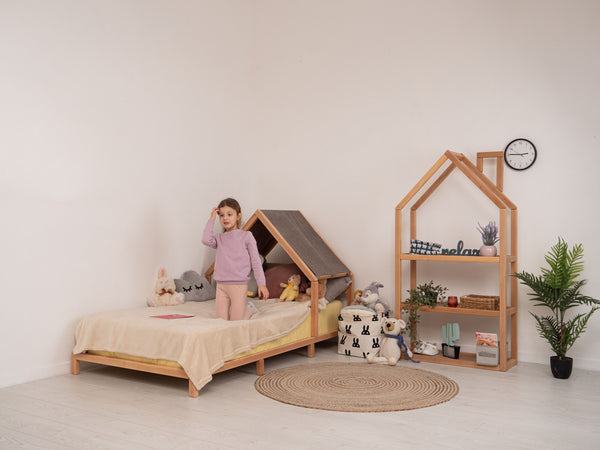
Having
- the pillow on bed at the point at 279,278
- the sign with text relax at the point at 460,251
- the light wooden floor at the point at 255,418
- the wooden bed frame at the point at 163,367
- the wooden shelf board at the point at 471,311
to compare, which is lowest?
the light wooden floor at the point at 255,418

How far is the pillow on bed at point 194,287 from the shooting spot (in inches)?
184

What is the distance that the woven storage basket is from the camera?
13.9ft

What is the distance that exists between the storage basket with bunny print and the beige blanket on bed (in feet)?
2.03

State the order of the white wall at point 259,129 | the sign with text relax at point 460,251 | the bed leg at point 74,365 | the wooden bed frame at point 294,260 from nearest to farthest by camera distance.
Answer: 1. the wooden bed frame at point 294,260
2. the white wall at point 259,129
3. the bed leg at point 74,365
4. the sign with text relax at point 460,251

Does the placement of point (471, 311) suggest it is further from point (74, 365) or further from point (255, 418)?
point (74, 365)

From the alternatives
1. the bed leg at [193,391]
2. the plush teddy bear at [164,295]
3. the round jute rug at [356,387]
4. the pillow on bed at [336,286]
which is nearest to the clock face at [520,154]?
the pillow on bed at [336,286]

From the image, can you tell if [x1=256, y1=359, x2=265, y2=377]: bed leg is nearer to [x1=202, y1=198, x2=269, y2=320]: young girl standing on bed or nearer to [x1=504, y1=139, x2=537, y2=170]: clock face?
[x1=202, y1=198, x2=269, y2=320]: young girl standing on bed

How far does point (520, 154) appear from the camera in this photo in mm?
4527

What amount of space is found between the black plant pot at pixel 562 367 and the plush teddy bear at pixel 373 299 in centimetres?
134

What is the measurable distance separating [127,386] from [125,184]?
1.52m

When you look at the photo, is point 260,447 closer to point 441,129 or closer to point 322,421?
point 322,421

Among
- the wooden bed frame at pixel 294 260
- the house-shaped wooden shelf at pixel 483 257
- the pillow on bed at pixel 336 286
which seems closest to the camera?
the wooden bed frame at pixel 294 260

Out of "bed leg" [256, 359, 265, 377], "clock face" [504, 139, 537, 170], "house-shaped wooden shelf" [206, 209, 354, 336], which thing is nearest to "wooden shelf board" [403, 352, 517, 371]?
"house-shaped wooden shelf" [206, 209, 354, 336]

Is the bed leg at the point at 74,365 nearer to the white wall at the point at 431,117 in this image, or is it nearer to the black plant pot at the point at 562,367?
the white wall at the point at 431,117
